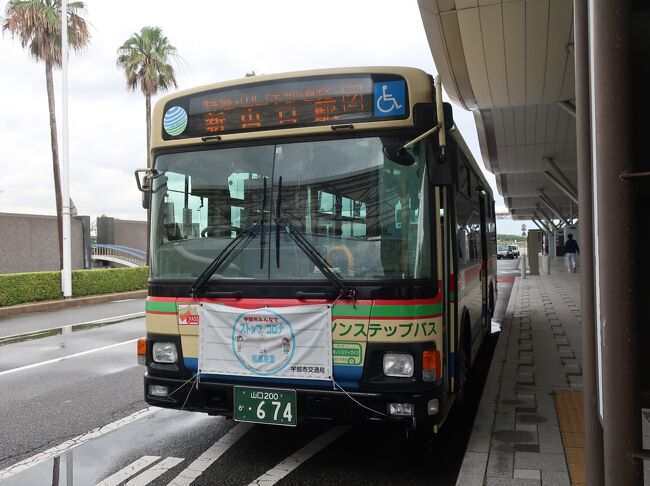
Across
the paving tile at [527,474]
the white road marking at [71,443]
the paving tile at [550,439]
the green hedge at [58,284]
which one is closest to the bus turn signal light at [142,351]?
the white road marking at [71,443]

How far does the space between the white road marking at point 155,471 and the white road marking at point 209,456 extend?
0.50 feet

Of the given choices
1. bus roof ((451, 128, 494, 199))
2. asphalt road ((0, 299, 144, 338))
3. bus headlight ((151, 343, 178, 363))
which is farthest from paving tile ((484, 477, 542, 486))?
asphalt road ((0, 299, 144, 338))

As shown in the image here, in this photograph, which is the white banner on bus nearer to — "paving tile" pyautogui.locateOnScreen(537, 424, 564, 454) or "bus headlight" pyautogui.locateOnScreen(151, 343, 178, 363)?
"bus headlight" pyautogui.locateOnScreen(151, 343, 178, 363)

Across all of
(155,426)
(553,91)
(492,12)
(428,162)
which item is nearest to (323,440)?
(155,426)

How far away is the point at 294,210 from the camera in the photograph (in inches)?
166

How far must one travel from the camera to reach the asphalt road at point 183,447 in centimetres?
430

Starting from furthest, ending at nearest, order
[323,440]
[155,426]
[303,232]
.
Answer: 1. [155,426]
2. [323,440]
3. [303,232]

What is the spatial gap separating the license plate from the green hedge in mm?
14690

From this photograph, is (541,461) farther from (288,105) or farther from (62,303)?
(62,303)

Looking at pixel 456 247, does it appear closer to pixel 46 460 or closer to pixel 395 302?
pixel 395 302

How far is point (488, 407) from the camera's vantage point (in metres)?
5.75

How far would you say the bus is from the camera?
395 cm

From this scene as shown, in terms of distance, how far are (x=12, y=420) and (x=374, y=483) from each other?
3.95 metres

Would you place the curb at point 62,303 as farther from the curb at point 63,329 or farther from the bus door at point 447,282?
the bus door at point 447,282
